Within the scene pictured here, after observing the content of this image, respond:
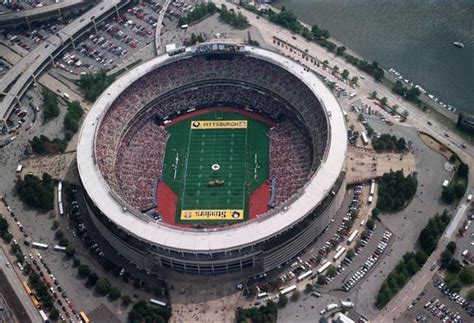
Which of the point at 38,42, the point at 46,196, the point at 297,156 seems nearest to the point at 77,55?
the point at 38,42

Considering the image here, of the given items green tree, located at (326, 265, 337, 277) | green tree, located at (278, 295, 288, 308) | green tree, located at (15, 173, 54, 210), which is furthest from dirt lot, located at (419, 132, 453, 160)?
green tree, located at (15, 173, 54, 210)

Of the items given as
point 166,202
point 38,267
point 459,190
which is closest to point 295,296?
point 166,202

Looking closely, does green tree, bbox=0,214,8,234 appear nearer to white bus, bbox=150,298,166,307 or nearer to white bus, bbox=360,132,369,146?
white bus, bbox=150,298,166,307

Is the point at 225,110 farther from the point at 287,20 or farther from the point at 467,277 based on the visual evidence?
the point at 467,277

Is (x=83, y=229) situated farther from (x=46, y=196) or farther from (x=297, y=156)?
(x=297, y=156)

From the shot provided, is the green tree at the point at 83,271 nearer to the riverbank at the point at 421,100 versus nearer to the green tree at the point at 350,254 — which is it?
the green tree at the point at 350,254

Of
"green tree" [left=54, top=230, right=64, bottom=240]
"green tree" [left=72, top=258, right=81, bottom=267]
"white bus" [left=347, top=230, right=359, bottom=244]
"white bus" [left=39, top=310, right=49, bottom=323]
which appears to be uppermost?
"white bus" [left=347, top=230, right=359, bottom=244]
